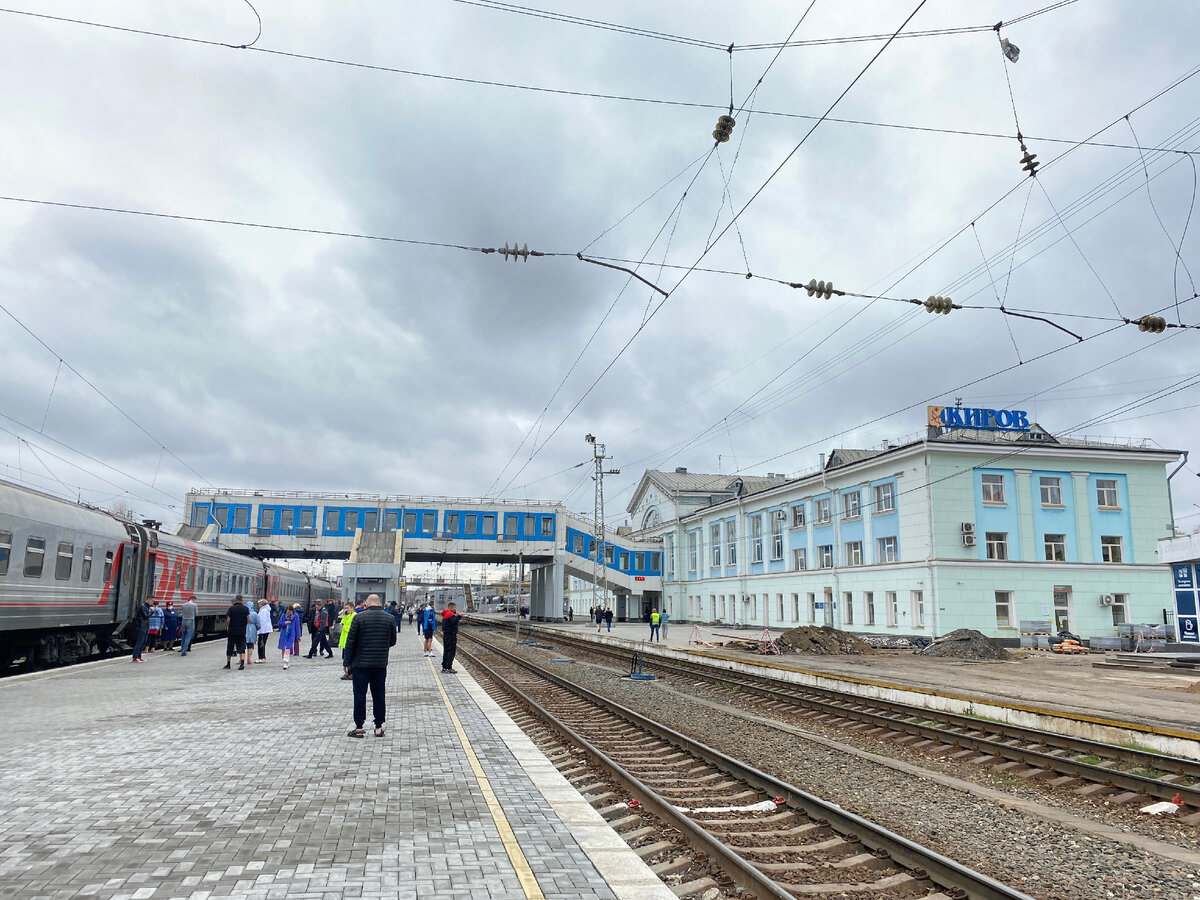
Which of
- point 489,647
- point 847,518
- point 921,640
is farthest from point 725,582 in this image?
point 489,647

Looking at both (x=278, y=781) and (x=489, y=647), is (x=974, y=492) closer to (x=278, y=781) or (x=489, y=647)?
(x=489, y=647)

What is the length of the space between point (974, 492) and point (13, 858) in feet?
126

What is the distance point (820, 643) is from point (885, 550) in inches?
361

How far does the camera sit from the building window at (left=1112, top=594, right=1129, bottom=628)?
1476 inches

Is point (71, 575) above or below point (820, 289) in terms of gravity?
below

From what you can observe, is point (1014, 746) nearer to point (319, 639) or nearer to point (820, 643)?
point (319, 639)

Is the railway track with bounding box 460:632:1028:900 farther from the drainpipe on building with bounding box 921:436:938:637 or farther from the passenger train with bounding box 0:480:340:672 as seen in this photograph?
the drainpipe on building with bounding box 921:436:938:637

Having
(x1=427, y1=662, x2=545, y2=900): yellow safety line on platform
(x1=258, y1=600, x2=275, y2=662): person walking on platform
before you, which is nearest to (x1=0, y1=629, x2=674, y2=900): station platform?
(x1=427, y1=662, x2=545, y2=900): yellow safety line on platform

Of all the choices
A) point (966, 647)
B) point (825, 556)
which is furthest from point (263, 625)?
point (825, 556)

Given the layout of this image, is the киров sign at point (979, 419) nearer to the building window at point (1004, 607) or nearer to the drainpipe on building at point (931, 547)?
the drainpipe on building at point (931, 547)

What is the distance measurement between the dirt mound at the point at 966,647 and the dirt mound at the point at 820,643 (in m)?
2.78

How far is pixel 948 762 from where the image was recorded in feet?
34.6

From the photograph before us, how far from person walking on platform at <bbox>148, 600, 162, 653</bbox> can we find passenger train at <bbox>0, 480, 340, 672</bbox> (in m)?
0.49

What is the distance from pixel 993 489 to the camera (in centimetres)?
3744
